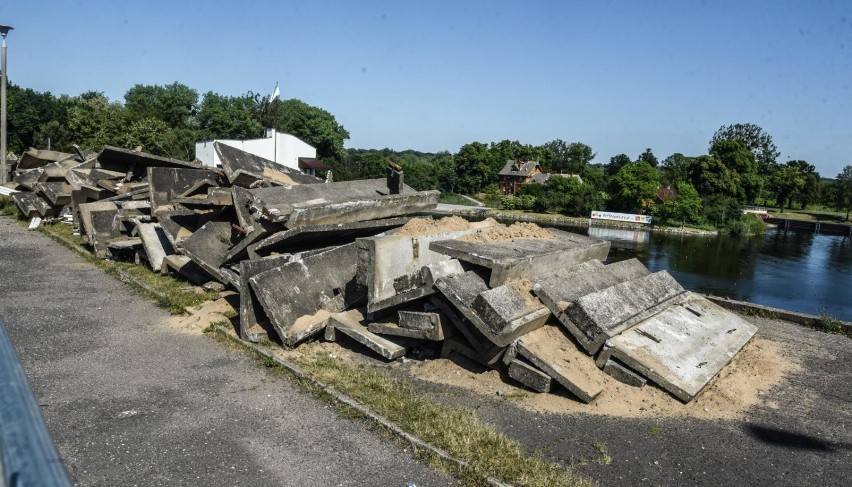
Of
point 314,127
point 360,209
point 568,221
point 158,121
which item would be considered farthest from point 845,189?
point 360,209

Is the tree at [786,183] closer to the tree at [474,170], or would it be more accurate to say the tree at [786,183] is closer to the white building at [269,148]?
A: the tree at [474,170]

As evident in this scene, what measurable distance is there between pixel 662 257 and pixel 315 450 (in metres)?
33.9

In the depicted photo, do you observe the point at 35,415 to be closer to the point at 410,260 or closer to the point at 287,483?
the point at 287,483

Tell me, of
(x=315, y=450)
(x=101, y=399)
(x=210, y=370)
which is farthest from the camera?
(x=210, y=370)

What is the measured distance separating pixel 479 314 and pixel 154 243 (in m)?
8.70

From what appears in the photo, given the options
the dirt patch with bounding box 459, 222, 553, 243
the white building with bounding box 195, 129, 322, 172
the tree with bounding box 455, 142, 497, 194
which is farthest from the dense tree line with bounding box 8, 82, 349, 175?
the dirt patch with bounding box 459, 222, 553, 243

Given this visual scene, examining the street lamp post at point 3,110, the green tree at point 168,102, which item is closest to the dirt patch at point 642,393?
the street lamp post at point 3,110

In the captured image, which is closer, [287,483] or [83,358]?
[287,483]

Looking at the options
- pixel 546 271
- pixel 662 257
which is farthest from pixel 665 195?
pixel 546 271

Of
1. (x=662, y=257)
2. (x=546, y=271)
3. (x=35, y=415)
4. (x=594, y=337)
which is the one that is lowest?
(x=662, y=257)

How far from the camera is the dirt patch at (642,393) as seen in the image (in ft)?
19.5

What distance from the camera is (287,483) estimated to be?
14.7 feet

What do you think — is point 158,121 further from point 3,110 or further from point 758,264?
point 758,264

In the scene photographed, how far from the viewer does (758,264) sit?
112ft
